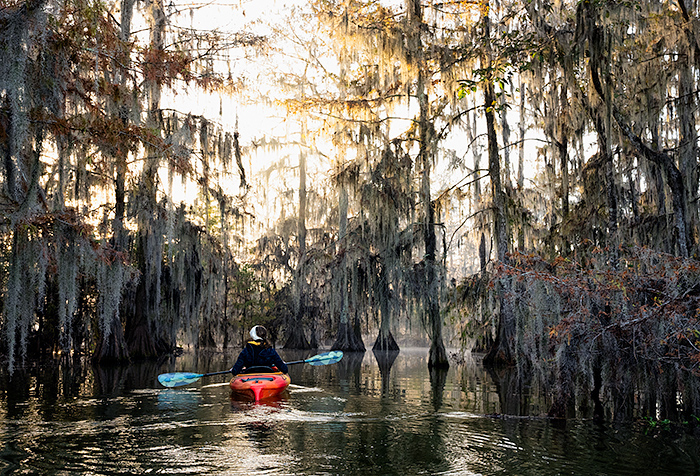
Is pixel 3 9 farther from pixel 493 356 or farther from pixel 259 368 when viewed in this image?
pixel 493 356

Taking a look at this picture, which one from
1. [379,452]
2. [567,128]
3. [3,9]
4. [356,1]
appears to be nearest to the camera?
[379,452]

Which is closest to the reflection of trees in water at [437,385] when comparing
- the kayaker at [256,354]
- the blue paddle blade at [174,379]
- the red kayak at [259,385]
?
the red kayak at [259,385]

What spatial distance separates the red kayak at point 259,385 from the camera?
31.1ft

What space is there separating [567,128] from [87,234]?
1004cm

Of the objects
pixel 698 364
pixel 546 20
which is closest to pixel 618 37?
pixel 546 20

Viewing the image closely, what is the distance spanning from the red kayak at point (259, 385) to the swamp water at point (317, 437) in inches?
11.6

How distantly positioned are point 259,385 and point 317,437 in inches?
125

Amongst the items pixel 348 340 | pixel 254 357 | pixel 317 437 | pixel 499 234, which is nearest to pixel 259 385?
pixel 254 357

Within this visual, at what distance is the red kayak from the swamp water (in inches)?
11.6

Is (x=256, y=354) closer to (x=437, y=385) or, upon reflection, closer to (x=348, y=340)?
(x=437, y=385)

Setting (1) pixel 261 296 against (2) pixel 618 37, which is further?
(1) pixel 261 296

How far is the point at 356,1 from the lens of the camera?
14.4 meters

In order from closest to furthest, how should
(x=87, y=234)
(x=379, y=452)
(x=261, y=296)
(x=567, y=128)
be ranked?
1. (x=379, y=452)
2. (x=87, y=234)
3. (x=567, y=128)
4. (x=261, y=296)

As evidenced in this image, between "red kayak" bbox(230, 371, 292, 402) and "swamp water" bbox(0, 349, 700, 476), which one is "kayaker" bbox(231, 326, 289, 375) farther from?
"swamp water" bbox(0, 349, 700, 476)
